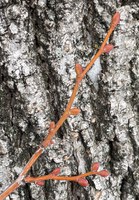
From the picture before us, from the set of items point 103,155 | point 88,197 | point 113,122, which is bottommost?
point 88,197

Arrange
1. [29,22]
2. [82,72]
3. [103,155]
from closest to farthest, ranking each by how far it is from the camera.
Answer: [82,72], [29,22], [103,155]

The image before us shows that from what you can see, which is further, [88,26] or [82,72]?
[88,26]

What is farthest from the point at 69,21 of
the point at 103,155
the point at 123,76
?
the point at 103,155

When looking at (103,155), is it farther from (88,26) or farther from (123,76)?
(88,26)

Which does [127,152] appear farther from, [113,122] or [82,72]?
[82,72]

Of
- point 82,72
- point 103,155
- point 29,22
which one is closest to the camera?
point 82,72

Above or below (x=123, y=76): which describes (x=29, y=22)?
above

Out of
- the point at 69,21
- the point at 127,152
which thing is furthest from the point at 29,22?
the point at 127,152
